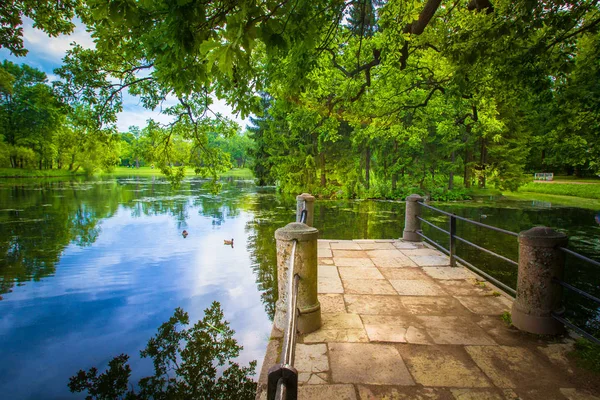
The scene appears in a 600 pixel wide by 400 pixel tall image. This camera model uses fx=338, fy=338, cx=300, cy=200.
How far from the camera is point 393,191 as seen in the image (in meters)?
29.5

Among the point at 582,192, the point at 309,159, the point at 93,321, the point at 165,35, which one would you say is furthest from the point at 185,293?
the point at 582,192

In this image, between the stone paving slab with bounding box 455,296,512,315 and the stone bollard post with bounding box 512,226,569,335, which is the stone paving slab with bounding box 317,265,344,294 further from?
the stone bollard post with bounding box 512,226,569,335

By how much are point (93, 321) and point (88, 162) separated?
60.2m

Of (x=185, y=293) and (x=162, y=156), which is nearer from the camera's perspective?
(x=185, y=293)

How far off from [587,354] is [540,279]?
0.77m

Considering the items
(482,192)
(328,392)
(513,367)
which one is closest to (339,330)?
(328,392)

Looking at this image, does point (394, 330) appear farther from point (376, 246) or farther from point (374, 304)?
point (376, 246)

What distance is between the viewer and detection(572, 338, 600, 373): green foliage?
3131 mm

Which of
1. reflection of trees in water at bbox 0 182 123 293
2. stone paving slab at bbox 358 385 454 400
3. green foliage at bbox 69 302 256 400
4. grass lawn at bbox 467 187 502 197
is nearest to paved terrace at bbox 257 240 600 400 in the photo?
stone paving slab at bbox 358 385 454 400

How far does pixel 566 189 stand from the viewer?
30.3 metres

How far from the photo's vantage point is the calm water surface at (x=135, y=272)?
6.29m

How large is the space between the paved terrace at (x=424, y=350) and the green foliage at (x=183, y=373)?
6.83 feet

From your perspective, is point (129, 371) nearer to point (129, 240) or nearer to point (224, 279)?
point (224, 279)

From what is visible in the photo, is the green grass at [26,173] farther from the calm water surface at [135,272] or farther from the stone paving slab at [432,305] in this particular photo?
the stone paving slab at [432,305]
